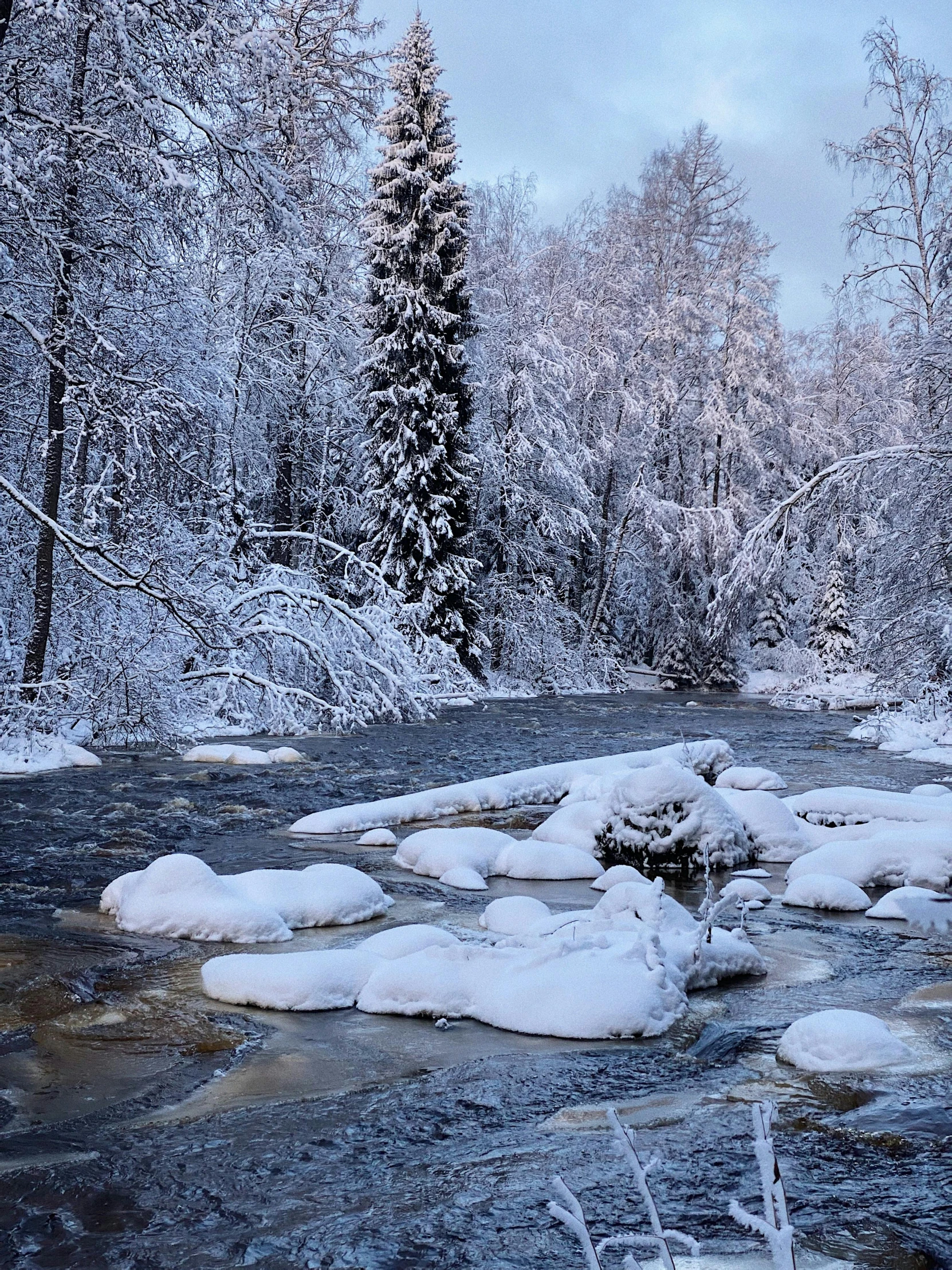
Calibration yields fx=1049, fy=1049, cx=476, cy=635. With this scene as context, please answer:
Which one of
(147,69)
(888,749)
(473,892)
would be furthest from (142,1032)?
(888,749)

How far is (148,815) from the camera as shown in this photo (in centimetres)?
854

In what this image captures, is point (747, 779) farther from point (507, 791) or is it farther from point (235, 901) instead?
point (235, 901)

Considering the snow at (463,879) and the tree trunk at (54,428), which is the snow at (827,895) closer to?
the snow at (463,879)

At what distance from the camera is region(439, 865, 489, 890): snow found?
21.9 ft

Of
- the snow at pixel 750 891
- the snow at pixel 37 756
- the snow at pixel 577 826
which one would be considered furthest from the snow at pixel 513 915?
the snow at pixel 37 756

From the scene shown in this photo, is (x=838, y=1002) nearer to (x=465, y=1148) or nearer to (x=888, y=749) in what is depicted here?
(x=465, y=1148)

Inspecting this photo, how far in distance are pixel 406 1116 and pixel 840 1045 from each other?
1.63 meters

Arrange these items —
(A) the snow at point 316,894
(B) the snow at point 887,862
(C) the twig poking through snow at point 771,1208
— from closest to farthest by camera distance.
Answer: (C) the twig poking through snow at point 771,1208
(A) the snow at point 316,894
(B) the snow at point 887,862

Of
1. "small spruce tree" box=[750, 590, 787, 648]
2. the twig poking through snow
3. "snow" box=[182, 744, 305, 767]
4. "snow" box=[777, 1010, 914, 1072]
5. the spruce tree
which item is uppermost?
the spruce tree

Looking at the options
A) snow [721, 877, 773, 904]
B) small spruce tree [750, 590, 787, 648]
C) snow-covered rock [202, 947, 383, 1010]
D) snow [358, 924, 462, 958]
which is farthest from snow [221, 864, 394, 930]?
small spruce tree [750, 590, 787, 648]

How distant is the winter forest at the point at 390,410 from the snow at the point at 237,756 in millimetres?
384

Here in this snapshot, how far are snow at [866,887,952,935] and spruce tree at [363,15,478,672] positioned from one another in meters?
14.6

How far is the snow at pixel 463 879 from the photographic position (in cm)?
668

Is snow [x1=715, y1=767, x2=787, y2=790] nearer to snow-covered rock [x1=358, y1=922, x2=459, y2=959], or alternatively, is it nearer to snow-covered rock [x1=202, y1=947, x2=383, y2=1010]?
snow-covered rock [x1=358, y1=922, x2=459, y2=959]
